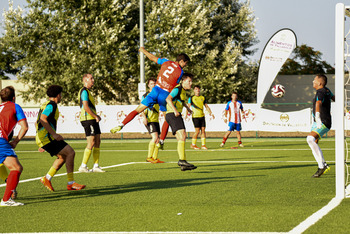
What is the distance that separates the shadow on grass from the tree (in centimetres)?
4166

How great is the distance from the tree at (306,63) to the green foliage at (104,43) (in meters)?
16.4

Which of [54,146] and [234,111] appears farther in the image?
[234,111]

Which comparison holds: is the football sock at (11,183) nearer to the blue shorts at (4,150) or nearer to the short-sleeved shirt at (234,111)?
the blue shorts at (4,150)

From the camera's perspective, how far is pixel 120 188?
8555 millimetres

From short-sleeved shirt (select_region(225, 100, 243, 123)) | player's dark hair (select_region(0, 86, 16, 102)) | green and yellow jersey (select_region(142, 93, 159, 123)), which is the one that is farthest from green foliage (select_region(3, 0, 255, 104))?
player's dark hair (select_region(0, 86, 16, 102))

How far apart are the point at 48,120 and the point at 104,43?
25.5 metres

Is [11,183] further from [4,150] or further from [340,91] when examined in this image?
[340,91]

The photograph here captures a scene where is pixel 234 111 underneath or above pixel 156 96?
underneath

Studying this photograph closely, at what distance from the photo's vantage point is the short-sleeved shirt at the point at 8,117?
6.80m

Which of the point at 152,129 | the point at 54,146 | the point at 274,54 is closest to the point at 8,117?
the point at 54,146

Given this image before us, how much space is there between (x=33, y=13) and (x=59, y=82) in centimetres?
466

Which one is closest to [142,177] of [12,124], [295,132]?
[12,124]

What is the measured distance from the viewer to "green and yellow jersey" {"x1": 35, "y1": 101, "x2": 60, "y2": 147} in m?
7.78

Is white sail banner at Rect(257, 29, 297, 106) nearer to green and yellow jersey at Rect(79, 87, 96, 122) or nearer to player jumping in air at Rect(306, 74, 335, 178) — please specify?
green and yellow jersey at Rect(79, 87, 96, 122)
